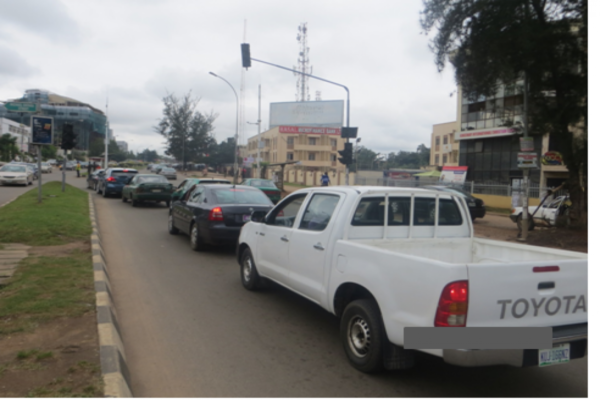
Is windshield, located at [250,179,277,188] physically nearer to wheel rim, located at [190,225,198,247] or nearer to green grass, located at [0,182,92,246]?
green grass, located at [0,182,92,246]

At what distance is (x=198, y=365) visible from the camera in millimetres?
4656

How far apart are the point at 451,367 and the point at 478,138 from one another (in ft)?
101

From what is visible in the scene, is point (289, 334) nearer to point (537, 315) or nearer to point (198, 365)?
point (198, 365)

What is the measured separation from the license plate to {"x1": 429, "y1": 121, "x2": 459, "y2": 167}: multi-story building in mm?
A: 58004

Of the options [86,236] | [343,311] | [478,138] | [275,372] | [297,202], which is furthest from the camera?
[478,138]

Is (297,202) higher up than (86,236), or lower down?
higher up

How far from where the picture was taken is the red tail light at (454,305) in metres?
3.61

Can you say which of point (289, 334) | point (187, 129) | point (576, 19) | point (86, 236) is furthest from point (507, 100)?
point (187, 129)

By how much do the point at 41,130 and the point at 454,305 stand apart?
17.2 meters

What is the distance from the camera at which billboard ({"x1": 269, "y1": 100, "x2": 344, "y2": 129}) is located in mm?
51625

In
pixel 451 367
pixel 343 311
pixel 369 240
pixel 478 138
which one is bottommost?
pixel 451 367

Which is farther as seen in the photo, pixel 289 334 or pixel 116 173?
pixel 116 173

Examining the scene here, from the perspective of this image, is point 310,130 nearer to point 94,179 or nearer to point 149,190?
point 94,179

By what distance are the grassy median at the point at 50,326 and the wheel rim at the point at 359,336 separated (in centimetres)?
220
